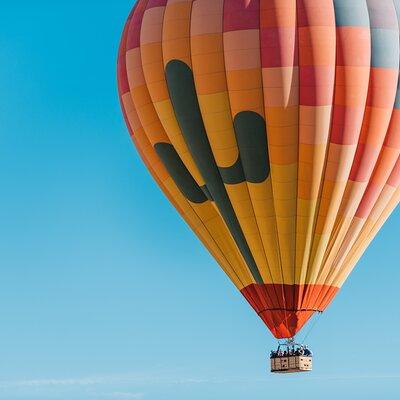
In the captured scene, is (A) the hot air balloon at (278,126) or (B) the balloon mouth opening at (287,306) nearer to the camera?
(A) the hot air balloon at (278,126)

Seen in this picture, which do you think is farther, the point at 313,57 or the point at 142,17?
the point at 142,17

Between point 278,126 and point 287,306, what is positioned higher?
point 278,126

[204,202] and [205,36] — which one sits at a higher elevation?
[205,36]

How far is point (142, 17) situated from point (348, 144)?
5177mm

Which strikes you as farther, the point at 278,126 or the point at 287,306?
the point at 287,306

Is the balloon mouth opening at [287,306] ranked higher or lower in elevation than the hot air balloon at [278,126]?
lower

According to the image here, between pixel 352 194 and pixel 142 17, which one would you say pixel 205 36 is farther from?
pixel 352 194

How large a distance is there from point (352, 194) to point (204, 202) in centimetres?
320

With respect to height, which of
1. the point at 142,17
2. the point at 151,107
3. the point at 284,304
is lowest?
the point at 284,304

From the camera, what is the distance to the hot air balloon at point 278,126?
2786 centimetres

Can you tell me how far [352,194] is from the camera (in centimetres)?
2878

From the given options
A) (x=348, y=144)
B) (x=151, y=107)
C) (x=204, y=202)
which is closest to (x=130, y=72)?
(x=151, y=107)

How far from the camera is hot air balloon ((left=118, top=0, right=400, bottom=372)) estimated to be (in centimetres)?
2786

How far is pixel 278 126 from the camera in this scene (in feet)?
92.0
